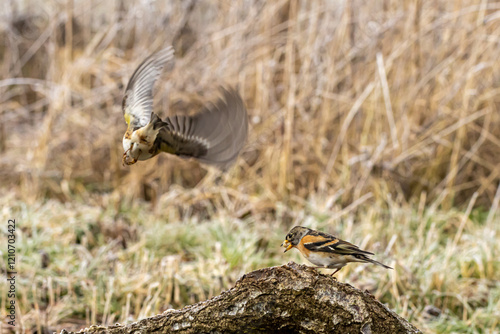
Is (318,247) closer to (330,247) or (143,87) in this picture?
(330,247)

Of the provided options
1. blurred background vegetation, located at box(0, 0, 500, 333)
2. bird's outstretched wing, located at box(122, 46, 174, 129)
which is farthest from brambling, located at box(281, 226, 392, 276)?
blurred background vegetation, located at box(0, 0, 500, 333)

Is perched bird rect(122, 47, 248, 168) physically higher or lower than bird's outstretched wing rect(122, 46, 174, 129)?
lower

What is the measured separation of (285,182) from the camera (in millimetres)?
5082

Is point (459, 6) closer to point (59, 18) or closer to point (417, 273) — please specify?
point (417, 273)

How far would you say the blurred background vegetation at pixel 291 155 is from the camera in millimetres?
4016

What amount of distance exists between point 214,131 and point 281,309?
0.53m

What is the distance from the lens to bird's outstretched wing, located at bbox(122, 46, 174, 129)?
5.03ft

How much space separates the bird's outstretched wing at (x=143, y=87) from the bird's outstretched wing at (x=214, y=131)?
0.08m

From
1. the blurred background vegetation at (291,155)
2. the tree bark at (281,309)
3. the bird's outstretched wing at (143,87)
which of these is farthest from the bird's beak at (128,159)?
the blurred background vegetation at (291,155)

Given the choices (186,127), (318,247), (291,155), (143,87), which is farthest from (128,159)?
(291,155)

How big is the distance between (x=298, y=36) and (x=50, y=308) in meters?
3.22

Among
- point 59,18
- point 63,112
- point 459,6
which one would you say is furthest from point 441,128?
point 59,18

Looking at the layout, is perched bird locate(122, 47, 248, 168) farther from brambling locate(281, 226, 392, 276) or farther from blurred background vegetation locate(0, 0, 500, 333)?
blurred background vegetation locate(0, 0, 500, 333)

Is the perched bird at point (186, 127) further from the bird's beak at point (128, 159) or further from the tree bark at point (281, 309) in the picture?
the tree bark at point (281, 309)
